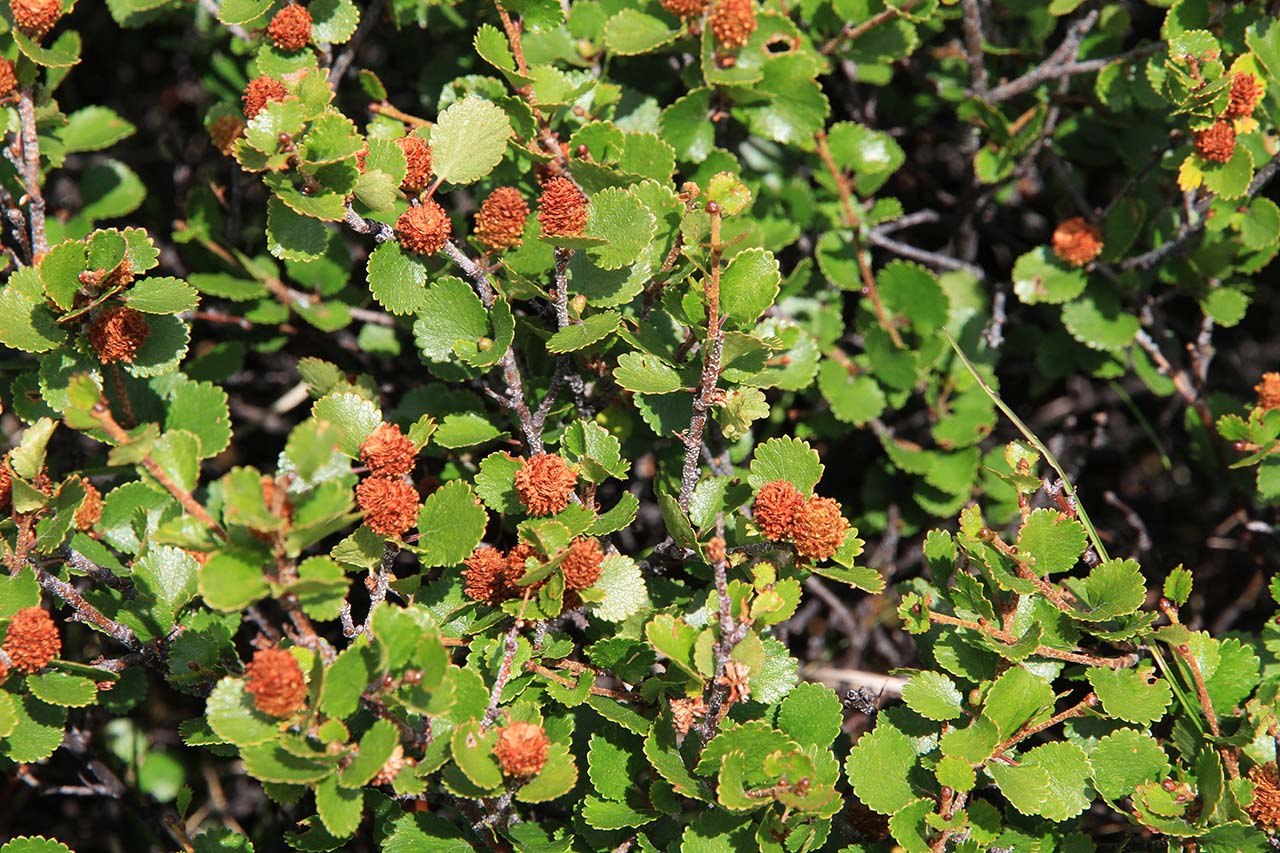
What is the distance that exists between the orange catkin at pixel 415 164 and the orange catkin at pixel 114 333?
1.66 feet

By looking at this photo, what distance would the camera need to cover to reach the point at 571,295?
1.83 m

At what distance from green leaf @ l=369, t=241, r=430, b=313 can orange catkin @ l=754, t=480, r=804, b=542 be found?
0.59 m

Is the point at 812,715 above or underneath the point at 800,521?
underneath

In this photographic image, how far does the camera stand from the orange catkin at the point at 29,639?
1.60m

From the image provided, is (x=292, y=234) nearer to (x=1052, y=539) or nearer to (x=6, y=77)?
(x=6, y=77)

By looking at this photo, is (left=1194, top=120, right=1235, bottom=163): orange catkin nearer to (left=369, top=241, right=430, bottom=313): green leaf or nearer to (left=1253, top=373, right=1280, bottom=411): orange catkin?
(left=1253, top=373, right=1280, bottom=411): orange catkin

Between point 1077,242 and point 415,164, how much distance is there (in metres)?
1.54

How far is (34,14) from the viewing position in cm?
194

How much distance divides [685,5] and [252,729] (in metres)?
1.48

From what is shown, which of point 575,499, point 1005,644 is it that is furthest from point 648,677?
point 1005,644

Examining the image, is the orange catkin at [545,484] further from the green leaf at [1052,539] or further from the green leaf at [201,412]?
the green leaf at [1052,539]

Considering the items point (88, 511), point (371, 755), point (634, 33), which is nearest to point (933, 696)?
point (371, 755)

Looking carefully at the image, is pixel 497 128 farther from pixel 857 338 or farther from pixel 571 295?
pixel 857 338

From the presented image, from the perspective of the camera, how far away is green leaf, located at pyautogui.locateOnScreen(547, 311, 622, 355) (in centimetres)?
168
